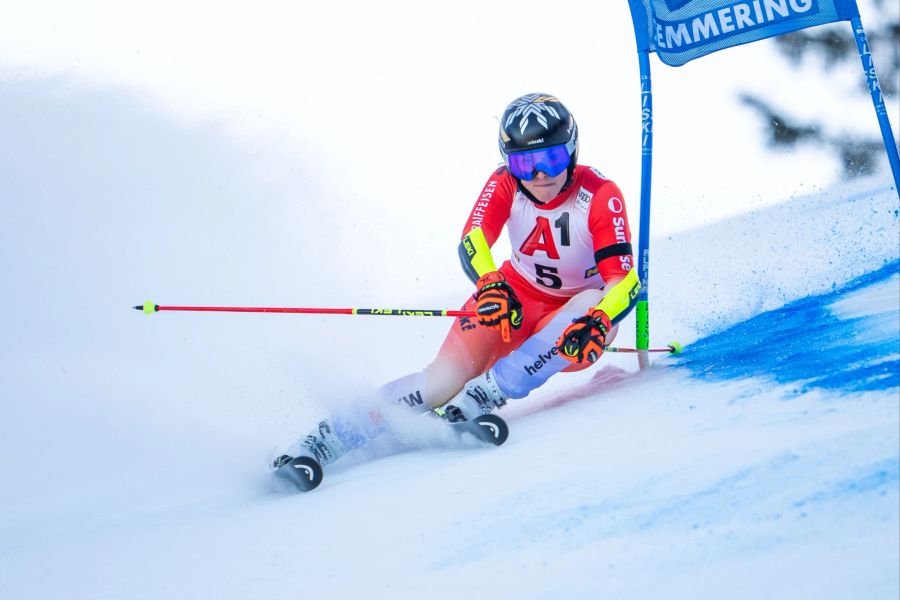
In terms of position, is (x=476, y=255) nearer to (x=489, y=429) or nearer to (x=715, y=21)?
(x=489, y=429)

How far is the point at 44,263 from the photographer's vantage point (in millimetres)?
7328

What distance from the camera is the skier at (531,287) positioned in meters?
3.72

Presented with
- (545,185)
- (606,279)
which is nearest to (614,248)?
(606,279)

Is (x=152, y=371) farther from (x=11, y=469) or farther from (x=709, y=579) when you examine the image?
(x=709, y=579)

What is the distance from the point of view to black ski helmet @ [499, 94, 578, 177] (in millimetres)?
3760

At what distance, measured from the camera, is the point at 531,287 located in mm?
4266

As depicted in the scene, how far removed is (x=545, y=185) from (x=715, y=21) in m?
1.19

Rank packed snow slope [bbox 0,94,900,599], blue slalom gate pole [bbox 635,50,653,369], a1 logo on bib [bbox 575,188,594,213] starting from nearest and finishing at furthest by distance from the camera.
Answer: packed snow slope [bbox 0,94,900,599]
a1 logo on bib [bbox 575,188,594,213]
blue slalom gate pole [bbox 635,50,653,369]

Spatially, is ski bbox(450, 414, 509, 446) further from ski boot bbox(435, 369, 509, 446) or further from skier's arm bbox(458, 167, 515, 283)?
skier's arm bbox(458, 167, 515, 283)

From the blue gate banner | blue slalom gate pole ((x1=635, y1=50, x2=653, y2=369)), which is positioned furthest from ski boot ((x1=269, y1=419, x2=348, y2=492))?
the blue gate banner

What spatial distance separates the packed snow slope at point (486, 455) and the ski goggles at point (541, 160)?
3.22ft

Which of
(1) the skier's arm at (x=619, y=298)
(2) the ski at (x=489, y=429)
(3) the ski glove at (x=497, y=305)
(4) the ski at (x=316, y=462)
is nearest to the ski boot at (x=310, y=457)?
(4) the ski at (x=316, y=462)

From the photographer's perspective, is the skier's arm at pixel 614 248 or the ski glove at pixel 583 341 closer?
the ski glove at pixel 583 341

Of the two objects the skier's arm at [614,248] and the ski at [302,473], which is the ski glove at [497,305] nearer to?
the skier's arm at [614,248]
